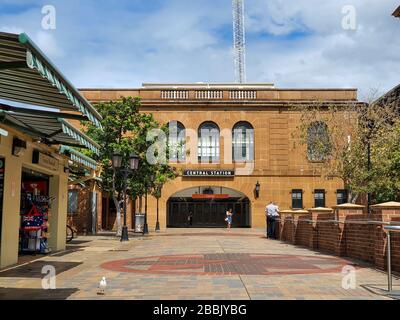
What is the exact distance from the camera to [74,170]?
63.7 ft

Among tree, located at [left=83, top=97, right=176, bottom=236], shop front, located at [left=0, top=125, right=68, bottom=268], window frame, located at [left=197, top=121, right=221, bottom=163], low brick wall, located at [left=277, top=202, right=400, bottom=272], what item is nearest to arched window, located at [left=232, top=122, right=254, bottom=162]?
window frame, located at [left=197, top=121, right=221, bottom=163]

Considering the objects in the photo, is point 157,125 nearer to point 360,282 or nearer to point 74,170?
point 74,170

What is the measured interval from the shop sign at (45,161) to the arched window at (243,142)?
2603 centimetres

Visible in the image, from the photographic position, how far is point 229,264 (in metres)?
12.8

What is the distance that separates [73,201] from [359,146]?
1645 centimetres

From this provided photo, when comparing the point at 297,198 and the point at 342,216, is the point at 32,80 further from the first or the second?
the point at 297,198

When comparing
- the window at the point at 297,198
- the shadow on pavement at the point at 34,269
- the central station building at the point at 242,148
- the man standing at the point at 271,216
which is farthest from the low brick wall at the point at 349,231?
the window at the point at 297,198

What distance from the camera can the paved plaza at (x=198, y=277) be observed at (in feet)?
26.7

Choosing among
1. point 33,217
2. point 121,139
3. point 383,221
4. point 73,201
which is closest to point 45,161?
point 33,217

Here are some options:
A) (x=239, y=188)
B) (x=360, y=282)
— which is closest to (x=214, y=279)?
(x=360, y=282)

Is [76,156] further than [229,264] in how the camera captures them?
Yes

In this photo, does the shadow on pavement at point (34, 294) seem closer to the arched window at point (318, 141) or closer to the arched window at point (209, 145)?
the arched window at point (318, 141)

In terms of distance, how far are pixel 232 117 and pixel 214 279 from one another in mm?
31570

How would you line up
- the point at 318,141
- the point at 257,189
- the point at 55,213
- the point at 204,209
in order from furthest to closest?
the point at 204,209
the point at 257,189
the point at 318,141
the point at 55,213
